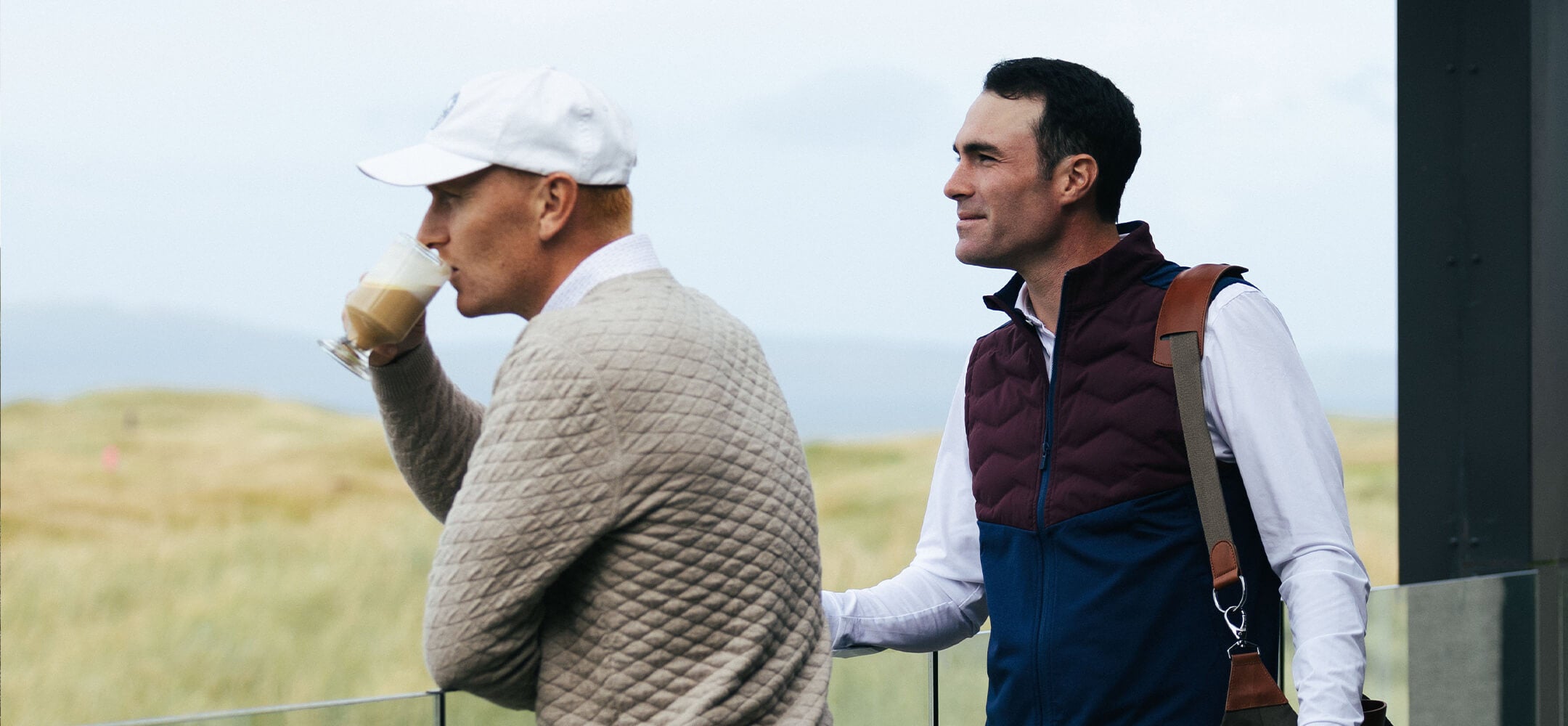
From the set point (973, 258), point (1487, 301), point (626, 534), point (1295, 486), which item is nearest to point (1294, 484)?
point (1295, 486)

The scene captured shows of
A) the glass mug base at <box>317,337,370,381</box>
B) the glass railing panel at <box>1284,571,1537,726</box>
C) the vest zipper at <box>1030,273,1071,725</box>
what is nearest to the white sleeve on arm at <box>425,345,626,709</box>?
the glass mug base at <box>317,337,370,381</box>

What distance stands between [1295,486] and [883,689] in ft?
2.79

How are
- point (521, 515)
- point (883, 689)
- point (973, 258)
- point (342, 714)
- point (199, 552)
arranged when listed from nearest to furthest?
point (521, 515) < point (342, 714) < point (973, 258) < point (883, 689) < point (199, 552)

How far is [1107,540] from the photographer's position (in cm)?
162

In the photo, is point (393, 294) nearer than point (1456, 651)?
Yes

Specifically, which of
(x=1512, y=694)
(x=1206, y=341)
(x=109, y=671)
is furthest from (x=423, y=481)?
(x=109, y=671)

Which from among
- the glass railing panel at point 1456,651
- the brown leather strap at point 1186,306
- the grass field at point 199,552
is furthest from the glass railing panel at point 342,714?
the grass field at point 199,552

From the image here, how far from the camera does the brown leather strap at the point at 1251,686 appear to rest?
5.01ft

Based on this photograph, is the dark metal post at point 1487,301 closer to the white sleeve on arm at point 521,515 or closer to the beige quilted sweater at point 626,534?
the beige quilted sweater at point 626,534

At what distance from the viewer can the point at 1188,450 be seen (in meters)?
1.57

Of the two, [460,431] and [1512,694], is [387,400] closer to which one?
[460,431]

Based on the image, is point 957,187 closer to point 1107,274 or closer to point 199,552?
point 1107,274

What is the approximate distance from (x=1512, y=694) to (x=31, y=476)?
25.7 meters

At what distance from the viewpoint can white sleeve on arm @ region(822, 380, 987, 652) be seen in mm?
1825
